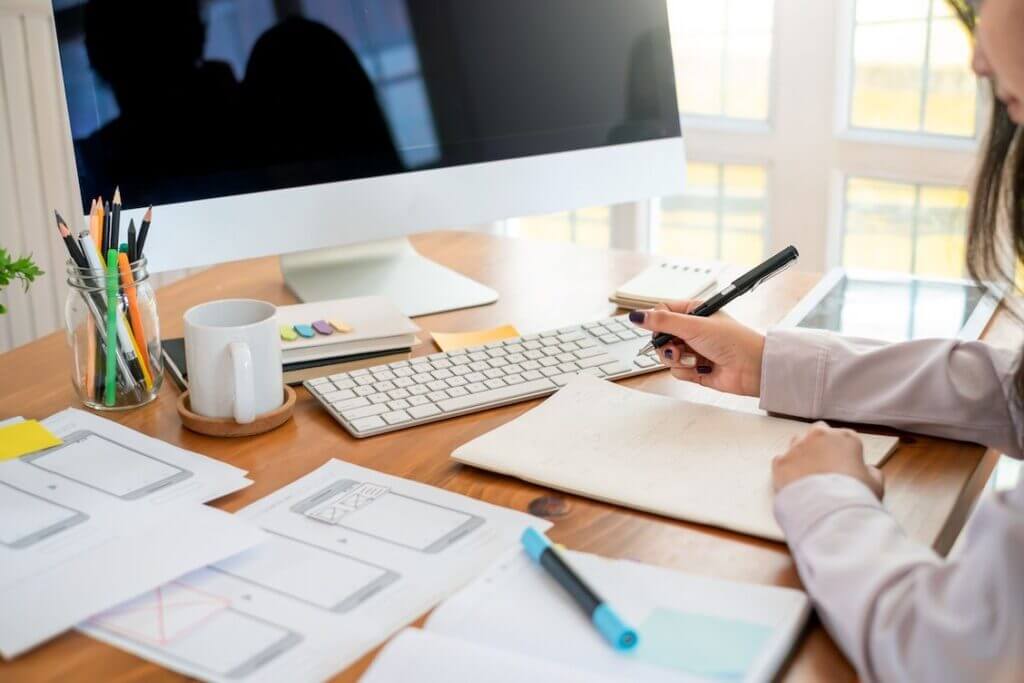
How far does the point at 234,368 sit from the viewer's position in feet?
2.98

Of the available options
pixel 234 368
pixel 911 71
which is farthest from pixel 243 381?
pixel 911 71

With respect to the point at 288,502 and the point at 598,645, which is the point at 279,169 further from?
the point at 598,645

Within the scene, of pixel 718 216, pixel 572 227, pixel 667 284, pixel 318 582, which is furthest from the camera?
pixel 572 227

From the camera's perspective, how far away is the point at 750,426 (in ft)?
3.00

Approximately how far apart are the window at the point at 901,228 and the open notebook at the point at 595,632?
184cm

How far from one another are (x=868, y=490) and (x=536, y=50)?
0.69 metres

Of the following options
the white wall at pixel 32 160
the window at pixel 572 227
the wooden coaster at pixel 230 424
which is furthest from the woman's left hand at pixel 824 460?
the window at pixel 572 227

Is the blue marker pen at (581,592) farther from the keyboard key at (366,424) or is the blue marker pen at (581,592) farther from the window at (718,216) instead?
the window at (718,216)

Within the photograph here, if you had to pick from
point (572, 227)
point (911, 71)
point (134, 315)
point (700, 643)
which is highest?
point (911, 71)

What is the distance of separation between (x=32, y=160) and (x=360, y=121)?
1.01m

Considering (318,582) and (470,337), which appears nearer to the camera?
(318,582)

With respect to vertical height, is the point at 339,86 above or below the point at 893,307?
above

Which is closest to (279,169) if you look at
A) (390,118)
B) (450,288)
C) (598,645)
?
(390,118)

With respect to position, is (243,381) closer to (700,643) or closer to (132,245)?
(132,245)
